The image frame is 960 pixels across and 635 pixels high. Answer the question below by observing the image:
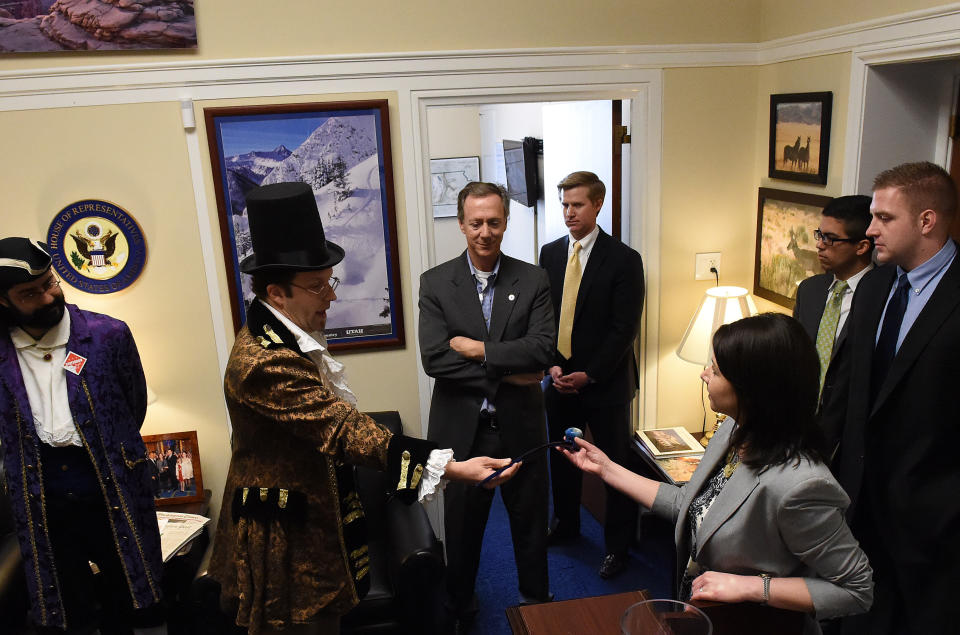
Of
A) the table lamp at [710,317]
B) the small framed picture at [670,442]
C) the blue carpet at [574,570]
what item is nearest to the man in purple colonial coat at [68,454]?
the blue carpet at [574,570]

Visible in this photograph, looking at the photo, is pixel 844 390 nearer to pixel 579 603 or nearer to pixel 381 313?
pixel 579 603

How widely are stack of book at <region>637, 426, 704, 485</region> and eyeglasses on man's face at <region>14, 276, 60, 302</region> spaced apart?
2.48m

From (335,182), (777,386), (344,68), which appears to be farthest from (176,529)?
(777,386)

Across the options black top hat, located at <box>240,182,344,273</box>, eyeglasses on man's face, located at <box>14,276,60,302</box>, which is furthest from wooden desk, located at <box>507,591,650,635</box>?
eyeglasses on man's face, located at <box>14,276,60,302</box>

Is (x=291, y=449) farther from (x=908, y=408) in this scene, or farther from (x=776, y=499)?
(x=908, y=408)

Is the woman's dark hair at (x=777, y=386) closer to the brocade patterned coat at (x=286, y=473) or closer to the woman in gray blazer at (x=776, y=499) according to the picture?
the woman in gray blazer at (x=776, y=499)

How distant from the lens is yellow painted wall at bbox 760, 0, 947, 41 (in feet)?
8.45

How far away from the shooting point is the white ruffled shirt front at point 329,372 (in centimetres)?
182

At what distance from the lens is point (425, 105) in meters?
3.22

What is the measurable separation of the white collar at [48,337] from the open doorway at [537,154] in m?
1.54

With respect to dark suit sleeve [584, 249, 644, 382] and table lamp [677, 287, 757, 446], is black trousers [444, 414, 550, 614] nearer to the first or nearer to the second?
dark suit sleeve [584, 249, 644, 382]

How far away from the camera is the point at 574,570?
3.42m

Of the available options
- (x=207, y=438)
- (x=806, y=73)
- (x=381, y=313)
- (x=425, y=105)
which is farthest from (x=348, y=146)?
(x=806, y=73)

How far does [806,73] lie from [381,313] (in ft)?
7.05
